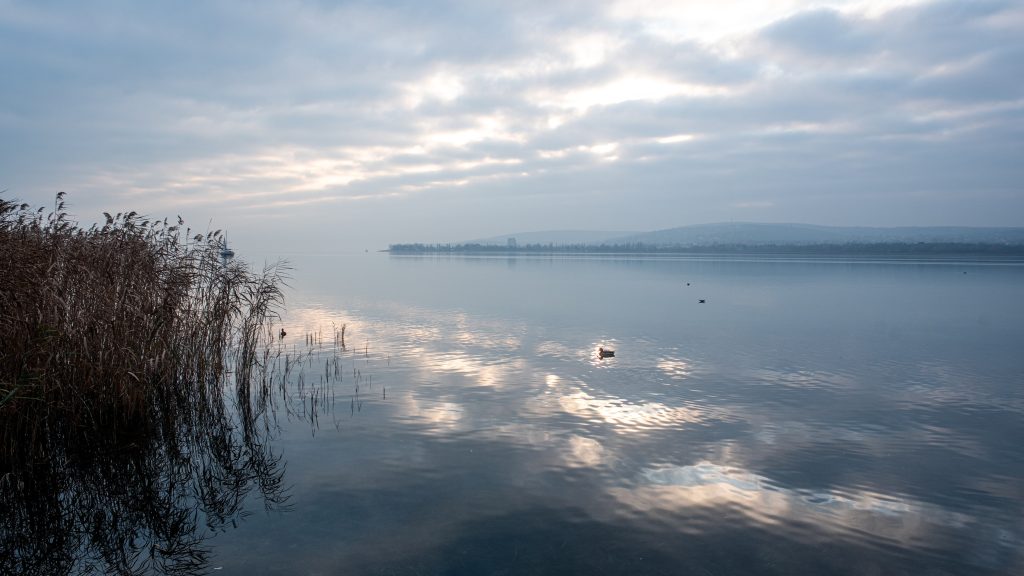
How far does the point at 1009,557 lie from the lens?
8.06 meters

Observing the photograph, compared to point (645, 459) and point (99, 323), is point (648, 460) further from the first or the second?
point (99, 323)

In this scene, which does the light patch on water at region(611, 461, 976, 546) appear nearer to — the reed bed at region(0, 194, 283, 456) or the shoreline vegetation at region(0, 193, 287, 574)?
the shoreline vegetation at region(0, 193, 287, 574)

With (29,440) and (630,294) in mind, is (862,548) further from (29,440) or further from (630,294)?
(630,294)

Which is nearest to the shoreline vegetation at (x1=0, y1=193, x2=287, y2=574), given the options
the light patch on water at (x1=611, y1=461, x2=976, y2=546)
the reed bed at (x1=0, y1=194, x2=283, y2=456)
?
the reed bed at (x1=0, y1=194, x2=283, y2=456)

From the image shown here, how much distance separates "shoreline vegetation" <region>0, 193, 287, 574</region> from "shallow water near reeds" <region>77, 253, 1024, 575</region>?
0.94 meters

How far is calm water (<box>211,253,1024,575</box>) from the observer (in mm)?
8203

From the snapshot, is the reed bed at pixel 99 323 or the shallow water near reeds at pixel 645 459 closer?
the shallow water near reeds at pixel 645 459

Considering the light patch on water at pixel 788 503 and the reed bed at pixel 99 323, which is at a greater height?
the reed bed at pixel 99 323

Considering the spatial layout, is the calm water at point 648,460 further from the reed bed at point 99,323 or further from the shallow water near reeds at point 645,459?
the reed bed at point 99,323

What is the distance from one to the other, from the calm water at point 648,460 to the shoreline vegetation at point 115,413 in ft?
3.07

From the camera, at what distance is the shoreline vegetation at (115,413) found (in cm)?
861

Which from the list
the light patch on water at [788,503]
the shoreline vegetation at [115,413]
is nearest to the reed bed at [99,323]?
the shoreline vegetation at [115,413]

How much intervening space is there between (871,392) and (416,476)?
12.8 metres

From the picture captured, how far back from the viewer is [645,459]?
37.8 feet
